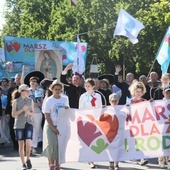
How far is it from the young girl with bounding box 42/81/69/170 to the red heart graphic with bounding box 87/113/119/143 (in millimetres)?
707

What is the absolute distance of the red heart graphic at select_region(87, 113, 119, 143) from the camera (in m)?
9.33

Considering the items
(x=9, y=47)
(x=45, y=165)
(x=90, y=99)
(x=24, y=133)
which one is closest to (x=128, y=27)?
(x=90, y=99)

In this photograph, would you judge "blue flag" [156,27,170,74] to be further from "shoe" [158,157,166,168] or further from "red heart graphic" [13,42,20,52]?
"red heart graphic" [13,42,20,52]

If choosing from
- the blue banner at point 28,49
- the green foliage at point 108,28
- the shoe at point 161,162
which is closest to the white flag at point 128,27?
the shoe at point 161,162

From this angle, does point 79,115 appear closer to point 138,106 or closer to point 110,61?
point 138,106

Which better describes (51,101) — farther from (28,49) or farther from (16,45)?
(28,49)

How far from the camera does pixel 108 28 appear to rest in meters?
41.4

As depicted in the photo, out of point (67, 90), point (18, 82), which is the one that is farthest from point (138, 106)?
point (18, 82)

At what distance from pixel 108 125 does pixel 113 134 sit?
18 cm

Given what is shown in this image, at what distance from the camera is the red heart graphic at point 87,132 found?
30.3 feet

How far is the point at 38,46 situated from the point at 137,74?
1955 cm

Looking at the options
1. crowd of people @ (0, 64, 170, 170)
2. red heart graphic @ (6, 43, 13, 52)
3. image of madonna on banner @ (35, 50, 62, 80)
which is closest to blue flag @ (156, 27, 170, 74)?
crowd of people @ (0, 64, 170, 170)

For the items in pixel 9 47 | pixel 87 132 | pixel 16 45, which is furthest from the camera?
pixel 16 45

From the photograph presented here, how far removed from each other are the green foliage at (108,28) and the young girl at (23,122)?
89.6 feet
